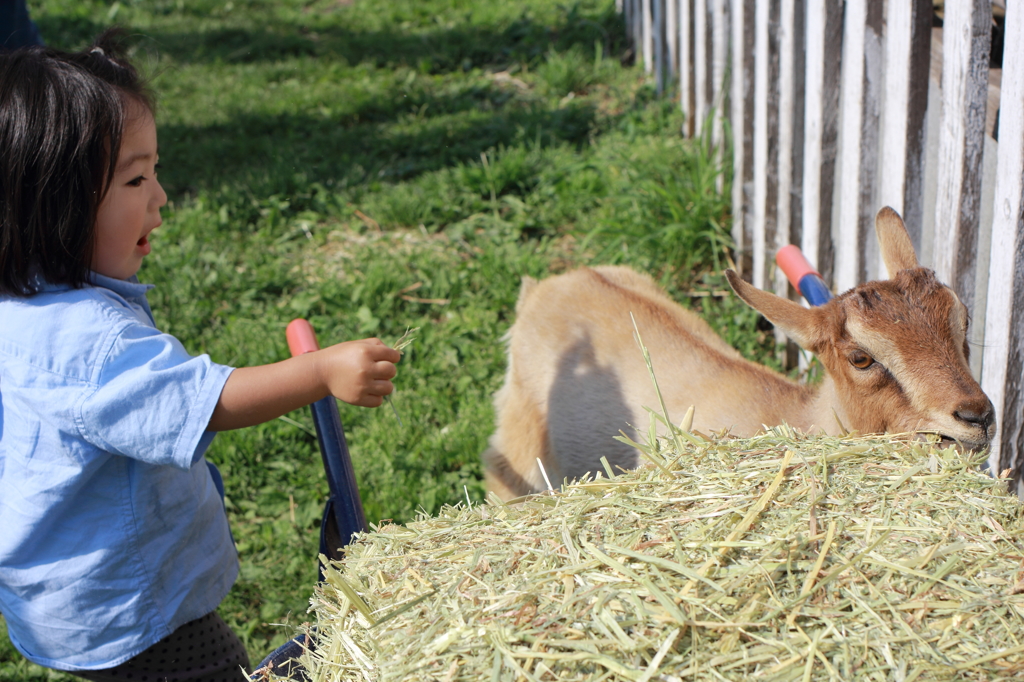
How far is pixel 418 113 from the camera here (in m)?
7.30

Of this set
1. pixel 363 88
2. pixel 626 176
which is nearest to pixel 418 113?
pixel 363 88

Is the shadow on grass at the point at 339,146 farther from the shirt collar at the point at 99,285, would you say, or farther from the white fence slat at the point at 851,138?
the shirt collar at the point at 99,285

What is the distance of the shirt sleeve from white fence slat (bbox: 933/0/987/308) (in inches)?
89.9

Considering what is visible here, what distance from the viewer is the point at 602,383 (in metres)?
3.54

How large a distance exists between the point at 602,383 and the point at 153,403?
6.48ft

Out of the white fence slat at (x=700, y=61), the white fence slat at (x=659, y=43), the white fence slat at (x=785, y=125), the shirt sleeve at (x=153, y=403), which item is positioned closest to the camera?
the shirt sleeve at (x=153, y=403)

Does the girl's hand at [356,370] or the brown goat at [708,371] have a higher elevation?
the girl's hand at [356,370]

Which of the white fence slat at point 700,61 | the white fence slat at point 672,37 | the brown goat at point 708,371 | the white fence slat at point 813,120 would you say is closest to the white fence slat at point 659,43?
the white fence slat at point 672,37

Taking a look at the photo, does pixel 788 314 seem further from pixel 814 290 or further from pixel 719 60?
pixel 719 60

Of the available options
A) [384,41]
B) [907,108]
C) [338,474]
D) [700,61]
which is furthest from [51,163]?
[384,41]

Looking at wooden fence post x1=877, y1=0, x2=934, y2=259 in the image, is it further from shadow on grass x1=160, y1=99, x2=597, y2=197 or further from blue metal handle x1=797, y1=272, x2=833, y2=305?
shadow on grass x1=160, y1=99, x2=597, y2=197

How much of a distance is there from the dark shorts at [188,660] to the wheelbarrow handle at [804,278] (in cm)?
223

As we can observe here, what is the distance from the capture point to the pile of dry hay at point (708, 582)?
1.41m

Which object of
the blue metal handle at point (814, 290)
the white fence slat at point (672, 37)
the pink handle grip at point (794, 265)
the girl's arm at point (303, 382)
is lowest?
the blue metal handle at point (814, 290)
